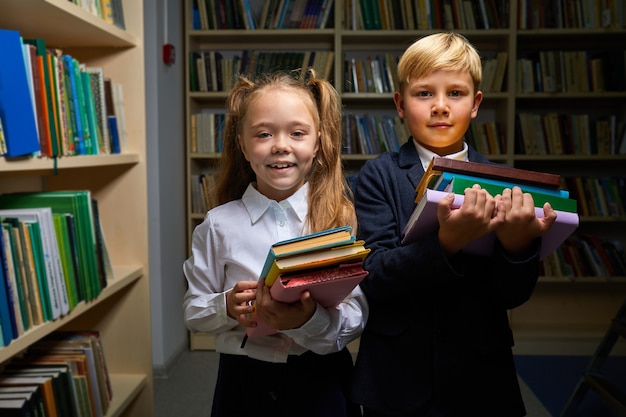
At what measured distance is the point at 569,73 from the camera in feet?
10.5

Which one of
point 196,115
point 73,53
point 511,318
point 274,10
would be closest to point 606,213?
point 511,318

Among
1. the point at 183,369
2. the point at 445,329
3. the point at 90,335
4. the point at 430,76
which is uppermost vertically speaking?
the point at 430,76

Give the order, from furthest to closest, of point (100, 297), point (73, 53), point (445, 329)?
1. point (73, 53)
2. point (100, 297)
3. point (445, 329)

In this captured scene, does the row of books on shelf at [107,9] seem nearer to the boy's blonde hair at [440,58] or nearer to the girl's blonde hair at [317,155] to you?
the girl's blonde hair at [317,155]

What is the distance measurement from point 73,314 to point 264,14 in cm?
232

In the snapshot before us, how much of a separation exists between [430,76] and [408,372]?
20.4 inches

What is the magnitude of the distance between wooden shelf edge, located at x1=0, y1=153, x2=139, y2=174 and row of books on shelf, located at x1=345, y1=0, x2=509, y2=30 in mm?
1898

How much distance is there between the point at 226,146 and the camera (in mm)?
1116

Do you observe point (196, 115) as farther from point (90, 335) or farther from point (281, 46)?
point (90, 335)

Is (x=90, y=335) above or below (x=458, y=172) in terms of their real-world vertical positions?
below

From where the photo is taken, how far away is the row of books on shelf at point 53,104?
115cm

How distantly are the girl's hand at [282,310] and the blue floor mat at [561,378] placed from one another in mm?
2052

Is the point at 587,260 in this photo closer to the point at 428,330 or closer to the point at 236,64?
the point at 236,64

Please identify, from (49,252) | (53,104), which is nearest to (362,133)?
(53,104)
